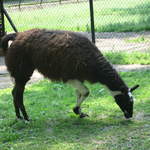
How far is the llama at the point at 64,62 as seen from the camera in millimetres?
6254

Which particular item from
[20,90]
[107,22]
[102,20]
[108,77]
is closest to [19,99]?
[20,90]

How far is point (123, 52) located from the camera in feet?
37.4

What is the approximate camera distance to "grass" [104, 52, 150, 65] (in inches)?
409

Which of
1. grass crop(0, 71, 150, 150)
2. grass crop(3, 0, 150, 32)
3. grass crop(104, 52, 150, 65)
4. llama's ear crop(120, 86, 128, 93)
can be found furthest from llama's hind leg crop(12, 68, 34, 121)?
grass crop(3, 0, 150, 32)

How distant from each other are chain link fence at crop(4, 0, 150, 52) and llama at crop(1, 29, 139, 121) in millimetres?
5564

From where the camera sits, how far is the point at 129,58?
34.8 feet

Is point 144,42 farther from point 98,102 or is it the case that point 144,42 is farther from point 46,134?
point 46,134

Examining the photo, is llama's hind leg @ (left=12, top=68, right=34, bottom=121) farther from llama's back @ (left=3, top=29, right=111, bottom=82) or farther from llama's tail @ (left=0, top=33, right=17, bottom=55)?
llama's tail @ (left=0, top=33, right=17, bottom=55)

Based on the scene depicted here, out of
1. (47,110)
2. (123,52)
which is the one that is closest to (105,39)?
(123,52)

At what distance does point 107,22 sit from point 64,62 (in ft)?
40.1

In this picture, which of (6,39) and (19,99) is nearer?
(19,99)

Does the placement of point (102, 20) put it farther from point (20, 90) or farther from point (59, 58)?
point (59, 58)

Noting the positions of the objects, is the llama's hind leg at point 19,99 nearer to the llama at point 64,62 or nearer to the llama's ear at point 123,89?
the llama at point 64,62


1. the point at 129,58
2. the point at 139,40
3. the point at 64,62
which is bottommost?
the point at 139,40
